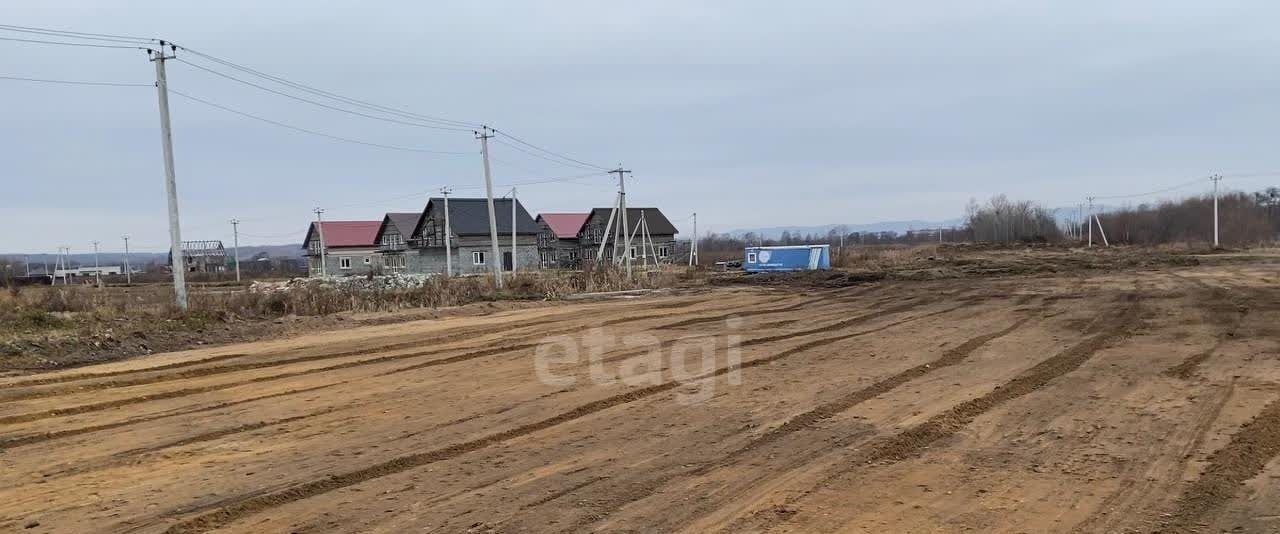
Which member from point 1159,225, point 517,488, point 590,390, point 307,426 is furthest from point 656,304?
point 1159,225

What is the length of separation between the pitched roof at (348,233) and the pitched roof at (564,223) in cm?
1716

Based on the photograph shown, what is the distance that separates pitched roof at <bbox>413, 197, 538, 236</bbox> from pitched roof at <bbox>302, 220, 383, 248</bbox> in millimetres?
14634

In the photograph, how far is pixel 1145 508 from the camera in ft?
15.3

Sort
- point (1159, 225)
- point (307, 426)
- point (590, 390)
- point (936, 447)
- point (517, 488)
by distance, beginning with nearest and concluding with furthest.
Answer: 1. point (517, 488)
2. point (936, 447)
3. point (307, 426)
4. point (590, 390)
5. point (1159, 225)

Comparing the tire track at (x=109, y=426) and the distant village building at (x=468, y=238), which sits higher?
the distant village building at (x=468, y=238)

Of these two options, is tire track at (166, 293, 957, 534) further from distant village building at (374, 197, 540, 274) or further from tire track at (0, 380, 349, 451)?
distant village building at (374, 197, 540, 274)

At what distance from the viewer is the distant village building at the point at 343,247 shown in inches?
3068

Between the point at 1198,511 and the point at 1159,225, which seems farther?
the point at 1159,225

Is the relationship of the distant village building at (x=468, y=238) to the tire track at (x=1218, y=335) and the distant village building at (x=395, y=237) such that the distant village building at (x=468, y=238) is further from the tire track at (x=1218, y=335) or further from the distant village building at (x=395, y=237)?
the tire track at (x=1218, y=335)

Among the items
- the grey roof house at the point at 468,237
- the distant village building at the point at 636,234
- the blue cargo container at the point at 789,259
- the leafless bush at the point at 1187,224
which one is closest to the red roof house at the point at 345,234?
the grey roof house at the point at 468,237

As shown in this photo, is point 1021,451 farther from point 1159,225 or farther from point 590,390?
point 1159,225

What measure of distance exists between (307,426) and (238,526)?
2.83m

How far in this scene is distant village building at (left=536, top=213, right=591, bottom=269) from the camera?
7081cm

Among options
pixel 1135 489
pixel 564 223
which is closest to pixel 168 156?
pixel 1135 489
